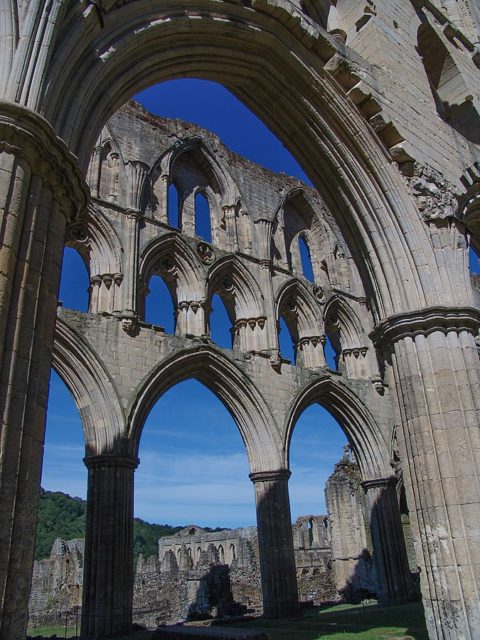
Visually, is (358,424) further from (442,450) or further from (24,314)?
(24,314)

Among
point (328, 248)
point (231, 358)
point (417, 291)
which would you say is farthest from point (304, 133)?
point (328, 248)

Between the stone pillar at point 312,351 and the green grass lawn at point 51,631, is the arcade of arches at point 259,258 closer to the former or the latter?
the stone pillar at point 312,351

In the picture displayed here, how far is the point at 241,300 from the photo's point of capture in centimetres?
1455

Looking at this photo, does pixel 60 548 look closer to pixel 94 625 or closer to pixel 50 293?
pixel 94 625

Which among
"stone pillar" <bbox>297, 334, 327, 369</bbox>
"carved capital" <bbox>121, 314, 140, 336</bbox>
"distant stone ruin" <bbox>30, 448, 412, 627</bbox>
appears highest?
"stone pillar" <bbox>297, 334, 327, 369</bbox>

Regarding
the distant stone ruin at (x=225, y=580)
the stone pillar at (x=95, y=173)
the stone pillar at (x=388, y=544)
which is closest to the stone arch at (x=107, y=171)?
the stone pillar at (x=95, y=173)

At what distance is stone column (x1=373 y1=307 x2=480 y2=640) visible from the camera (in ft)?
17.7

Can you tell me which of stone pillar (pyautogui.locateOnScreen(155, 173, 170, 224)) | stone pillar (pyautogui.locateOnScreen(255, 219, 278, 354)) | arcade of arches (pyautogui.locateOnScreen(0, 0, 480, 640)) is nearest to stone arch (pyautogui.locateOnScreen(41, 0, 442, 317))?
arcade of arches (pyautogui.locateOnScreen(0, 0, 480, 640))

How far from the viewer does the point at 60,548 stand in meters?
20.8

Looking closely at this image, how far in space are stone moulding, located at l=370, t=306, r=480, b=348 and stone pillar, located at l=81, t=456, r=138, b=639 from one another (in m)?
5.97

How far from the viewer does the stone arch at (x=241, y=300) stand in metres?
14.1

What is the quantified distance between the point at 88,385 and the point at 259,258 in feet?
19.5

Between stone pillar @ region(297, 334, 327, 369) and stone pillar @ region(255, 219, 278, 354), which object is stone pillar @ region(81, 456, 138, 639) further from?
stone pillar @ region(297, 334, 327, 369)

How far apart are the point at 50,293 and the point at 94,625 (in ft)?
25.1
